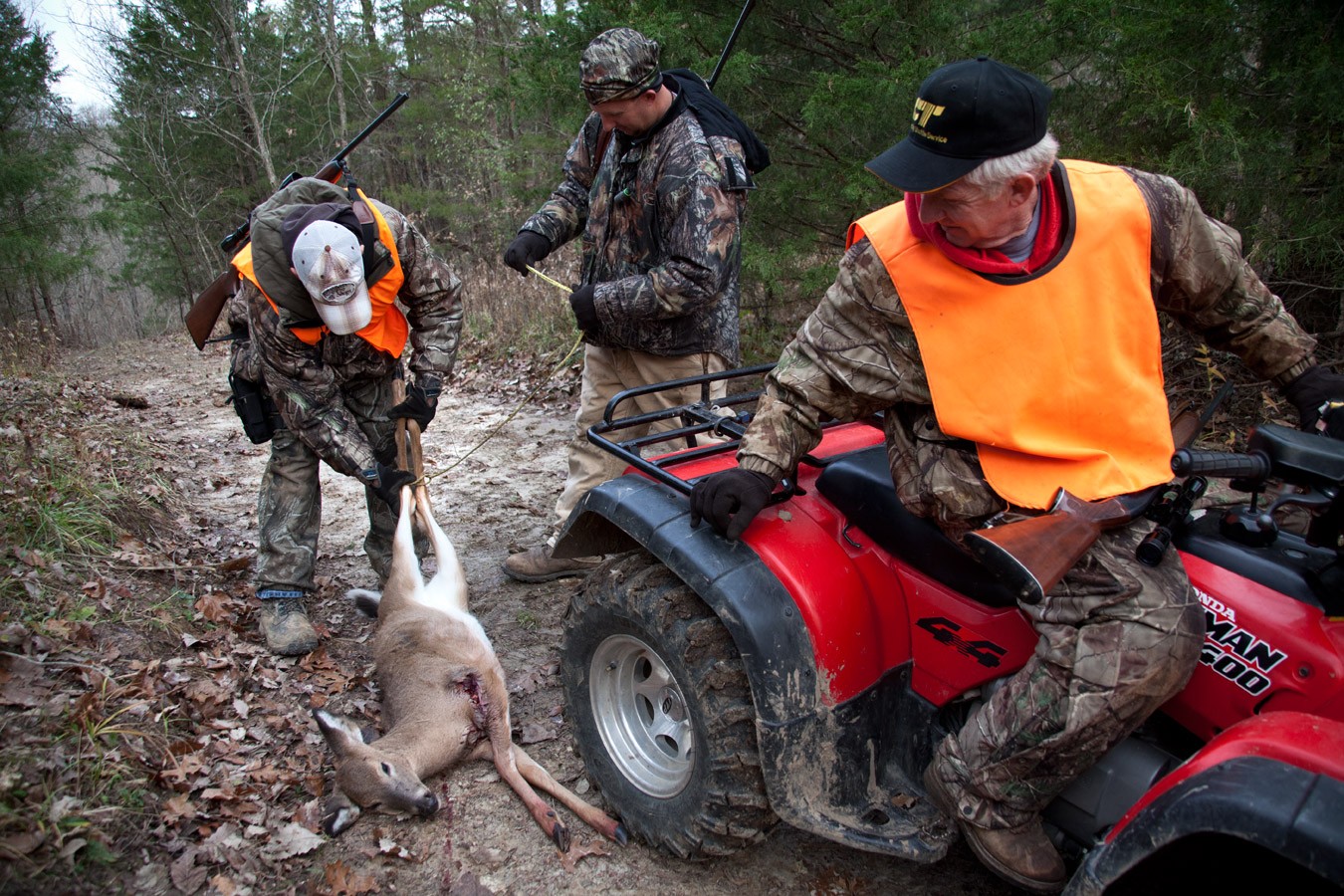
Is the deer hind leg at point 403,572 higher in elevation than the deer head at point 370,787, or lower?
higher

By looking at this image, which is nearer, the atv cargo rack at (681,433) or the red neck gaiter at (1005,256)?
the red neck gaiter at (1005,256)

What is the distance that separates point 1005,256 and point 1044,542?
81cm

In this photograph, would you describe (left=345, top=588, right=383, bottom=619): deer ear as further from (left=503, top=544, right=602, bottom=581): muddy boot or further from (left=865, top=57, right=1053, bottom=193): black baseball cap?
(left=865, top=57, right=1053, bottom=193): black baseball cap

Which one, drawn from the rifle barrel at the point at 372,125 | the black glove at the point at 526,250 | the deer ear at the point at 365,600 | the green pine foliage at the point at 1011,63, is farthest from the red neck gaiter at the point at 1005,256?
the rifle barrel at the point at 372,125

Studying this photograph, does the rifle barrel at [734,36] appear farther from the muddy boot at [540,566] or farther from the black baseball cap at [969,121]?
the muddy boot at [540,566]

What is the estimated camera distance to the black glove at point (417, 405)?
455cm

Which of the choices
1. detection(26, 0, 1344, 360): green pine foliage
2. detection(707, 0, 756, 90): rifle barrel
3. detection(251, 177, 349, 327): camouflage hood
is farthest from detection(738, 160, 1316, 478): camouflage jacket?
detection(26, 0, 1344, 360): green pine foliage

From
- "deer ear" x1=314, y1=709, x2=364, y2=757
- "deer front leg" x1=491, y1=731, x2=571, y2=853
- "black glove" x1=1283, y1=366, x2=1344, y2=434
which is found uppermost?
"black glove" x1=1283, y1=366, x2=1344, y2=434

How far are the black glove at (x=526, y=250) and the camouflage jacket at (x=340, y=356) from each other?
379 millimetres

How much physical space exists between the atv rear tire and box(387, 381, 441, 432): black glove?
1.89m

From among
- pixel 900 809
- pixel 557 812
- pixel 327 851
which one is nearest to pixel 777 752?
pixel 900 809

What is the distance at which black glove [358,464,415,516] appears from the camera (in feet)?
14.5

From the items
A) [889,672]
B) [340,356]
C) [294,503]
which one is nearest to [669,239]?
[340,356]

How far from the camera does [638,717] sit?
320 cm
